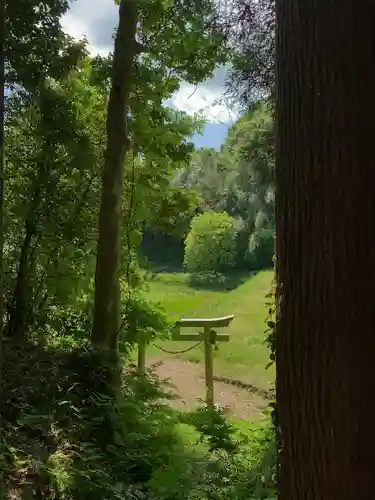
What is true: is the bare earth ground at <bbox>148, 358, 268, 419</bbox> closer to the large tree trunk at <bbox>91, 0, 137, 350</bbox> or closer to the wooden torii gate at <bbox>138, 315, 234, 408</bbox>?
the wooden torii gate at <bbox>138, 315, 234, 408</bbox>

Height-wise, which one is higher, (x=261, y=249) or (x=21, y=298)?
(x=261, y=249)

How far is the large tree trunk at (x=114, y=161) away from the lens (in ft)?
19.7

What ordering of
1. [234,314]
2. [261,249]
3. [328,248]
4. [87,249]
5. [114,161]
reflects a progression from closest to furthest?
[328,248] < [114,161] < [87,249] < [234,314] < [261,249]

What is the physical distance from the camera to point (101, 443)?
476 cm

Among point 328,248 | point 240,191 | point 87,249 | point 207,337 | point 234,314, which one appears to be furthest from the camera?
point 234,314

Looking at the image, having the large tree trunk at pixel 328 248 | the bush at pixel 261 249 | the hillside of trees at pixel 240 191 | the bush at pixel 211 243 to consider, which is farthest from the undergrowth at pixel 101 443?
the bush at pixel 211 243

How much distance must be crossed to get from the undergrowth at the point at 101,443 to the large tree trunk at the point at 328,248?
2615mm

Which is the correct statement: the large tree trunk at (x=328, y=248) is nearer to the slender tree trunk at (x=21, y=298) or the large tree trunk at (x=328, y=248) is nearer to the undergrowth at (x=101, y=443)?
the undergrowth at (x=101, y=443)

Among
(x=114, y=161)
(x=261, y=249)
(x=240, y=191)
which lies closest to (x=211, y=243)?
(x=261, y=249)

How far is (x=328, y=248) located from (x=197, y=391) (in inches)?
362

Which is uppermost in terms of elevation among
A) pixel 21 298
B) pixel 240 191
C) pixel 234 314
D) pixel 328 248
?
pixel 240 191

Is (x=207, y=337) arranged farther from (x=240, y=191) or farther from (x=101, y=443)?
(x=101, y=443)

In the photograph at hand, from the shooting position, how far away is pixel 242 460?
504 cm

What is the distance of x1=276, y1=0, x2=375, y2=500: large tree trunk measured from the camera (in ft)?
4.06
